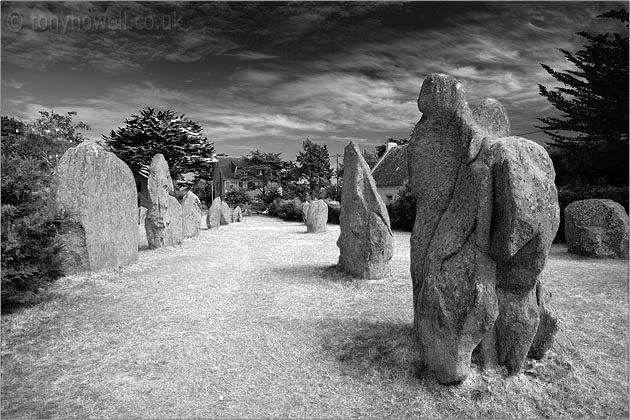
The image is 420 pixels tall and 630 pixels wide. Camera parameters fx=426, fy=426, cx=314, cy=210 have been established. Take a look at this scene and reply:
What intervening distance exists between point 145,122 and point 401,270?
121 ft

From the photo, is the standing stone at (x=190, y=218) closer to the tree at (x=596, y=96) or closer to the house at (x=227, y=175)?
the tree at (x=596, y=96)

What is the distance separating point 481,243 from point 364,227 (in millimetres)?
5481

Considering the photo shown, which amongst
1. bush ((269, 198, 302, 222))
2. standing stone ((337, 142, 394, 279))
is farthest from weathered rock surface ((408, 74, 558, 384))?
bush ((269, 198, 302, 222))

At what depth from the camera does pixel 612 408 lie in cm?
434

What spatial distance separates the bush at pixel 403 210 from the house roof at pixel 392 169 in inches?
375

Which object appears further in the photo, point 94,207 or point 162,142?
point 162,142

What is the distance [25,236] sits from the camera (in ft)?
23.3

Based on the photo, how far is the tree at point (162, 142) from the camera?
4100 cm

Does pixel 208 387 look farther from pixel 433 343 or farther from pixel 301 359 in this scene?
pixel 433 343

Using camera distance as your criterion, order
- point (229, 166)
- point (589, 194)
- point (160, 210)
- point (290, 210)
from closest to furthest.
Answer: point (160, 210)
point (589, 194)
point (290, 210)
point (229, 166)

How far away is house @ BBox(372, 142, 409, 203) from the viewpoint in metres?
35.2

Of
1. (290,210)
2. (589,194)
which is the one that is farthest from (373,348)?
(290,210)

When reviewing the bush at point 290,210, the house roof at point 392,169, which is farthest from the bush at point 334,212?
the house roof at point 392,169

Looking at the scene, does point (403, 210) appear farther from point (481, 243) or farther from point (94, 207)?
point (481, 243)
